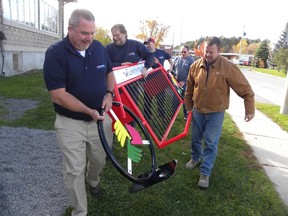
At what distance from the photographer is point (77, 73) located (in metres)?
2.62

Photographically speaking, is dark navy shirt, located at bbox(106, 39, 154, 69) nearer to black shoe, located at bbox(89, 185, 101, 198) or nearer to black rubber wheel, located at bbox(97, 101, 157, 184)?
black rubber wheel, located at bbox(97, 101, 157, 184)

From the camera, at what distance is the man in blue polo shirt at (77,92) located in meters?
2.52

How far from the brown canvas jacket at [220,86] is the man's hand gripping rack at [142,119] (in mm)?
800

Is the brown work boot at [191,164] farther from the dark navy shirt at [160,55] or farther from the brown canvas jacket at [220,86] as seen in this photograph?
the dark navy shirt at [160,55]

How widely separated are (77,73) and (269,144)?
188 inches

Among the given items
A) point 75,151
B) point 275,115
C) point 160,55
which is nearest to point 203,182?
point 75,151

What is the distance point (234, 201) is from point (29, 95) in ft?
23.6

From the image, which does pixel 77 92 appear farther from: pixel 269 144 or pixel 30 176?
pixel 269 144

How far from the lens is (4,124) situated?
575 centimetres

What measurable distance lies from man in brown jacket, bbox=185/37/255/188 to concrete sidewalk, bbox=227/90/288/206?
3.78 ft

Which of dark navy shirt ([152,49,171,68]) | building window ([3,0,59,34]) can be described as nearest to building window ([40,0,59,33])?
building window ([3,0,59,34])

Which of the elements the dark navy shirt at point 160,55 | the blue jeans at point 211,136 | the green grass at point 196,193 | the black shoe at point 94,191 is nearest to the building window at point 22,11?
the dark navy shirt at point 160,55

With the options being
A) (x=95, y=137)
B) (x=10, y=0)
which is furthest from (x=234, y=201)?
(x=10, y=0)

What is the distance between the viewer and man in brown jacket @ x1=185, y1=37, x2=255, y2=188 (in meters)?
3.73
